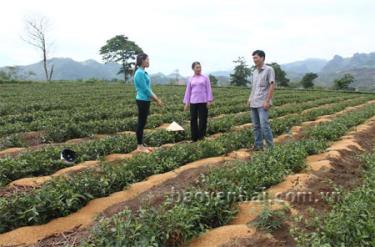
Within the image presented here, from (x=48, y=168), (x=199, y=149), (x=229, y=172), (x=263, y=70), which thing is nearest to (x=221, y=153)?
(x=199, y=149)

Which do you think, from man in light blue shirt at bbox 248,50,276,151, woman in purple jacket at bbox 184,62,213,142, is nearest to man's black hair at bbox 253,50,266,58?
man in light blue shirt at bbox 248,50,276,151

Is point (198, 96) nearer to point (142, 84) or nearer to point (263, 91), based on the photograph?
point (142, 84)

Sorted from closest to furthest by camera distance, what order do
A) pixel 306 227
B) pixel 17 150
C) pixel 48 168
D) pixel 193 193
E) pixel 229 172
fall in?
pixel 306 227 → pixel 193 193 → pixel 229 172 → pixel 48 168 → pixel 17 150

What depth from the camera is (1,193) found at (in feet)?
19.9

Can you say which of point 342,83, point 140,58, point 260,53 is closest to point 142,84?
point 140,58

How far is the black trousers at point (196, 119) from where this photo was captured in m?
9.26

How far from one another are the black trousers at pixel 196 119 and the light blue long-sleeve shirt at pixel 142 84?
48.6 inches

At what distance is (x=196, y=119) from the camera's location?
9.34 metres

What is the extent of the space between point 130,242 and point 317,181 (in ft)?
9.66

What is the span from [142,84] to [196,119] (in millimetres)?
1607

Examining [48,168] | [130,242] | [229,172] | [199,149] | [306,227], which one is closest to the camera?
[130,242]

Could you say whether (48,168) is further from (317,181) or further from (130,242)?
(317,181)

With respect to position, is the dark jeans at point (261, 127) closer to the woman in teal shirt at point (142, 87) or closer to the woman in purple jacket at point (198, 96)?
the woman in purple jacket at point (198, 96)

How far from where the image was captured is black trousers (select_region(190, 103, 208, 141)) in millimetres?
9258
